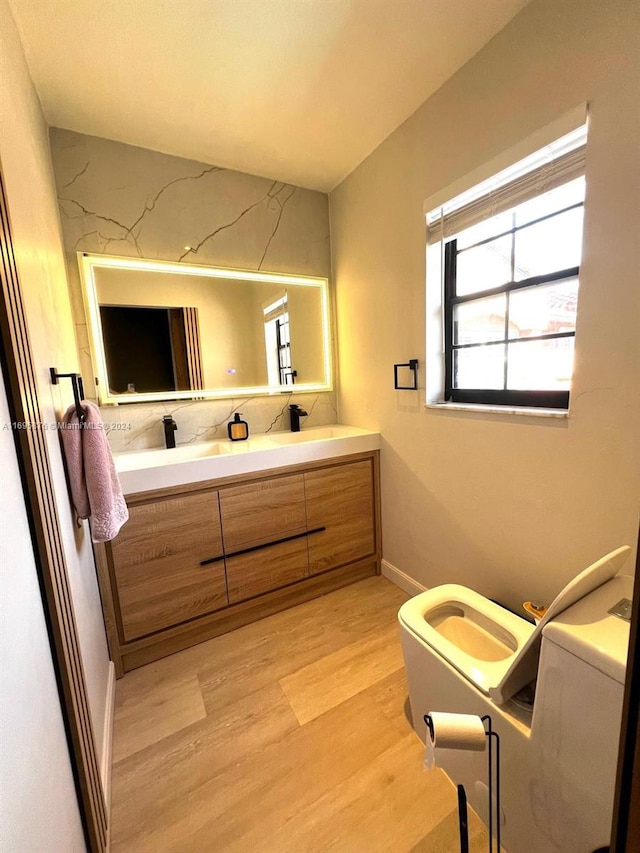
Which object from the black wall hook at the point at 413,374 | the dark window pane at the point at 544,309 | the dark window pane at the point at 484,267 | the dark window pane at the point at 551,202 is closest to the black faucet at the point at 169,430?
the black wall hook at the point at 413,374

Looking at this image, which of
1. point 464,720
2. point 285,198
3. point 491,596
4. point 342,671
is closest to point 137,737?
point 342,671

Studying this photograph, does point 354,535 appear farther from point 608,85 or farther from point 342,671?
point 608,85

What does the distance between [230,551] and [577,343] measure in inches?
67.0

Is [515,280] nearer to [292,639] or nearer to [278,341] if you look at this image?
[278,341]

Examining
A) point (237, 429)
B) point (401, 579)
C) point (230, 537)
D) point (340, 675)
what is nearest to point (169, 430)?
point (237, 429)

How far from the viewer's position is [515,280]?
4.64 ft

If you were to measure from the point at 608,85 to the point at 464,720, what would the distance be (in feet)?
5.71

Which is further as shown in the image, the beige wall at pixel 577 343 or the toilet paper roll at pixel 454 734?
the beige wall at pixel 577 343

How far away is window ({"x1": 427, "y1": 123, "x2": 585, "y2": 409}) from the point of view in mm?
1231

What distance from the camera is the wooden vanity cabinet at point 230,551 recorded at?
1545mm

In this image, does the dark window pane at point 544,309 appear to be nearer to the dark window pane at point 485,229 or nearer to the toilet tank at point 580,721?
the dark window pane at point 485,229

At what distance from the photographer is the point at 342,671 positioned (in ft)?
5.05

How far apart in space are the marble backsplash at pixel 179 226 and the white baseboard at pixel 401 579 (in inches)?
42.8

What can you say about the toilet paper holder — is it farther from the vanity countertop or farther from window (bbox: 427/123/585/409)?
the vanity countertop
